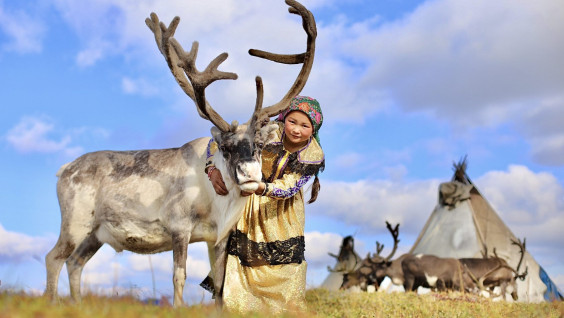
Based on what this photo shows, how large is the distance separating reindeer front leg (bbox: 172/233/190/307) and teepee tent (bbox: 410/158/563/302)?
32.5 ft

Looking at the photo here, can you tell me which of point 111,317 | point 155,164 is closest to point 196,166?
point 155,164

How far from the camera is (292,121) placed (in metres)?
4.94

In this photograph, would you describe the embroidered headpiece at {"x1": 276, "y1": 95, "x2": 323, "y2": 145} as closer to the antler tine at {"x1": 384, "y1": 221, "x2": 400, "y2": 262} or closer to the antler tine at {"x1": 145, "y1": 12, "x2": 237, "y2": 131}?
the antler tine at {"x1": 145, "y1": 12, "x2": 237, "y2": 131}

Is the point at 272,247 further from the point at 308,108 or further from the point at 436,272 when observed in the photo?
the point at 436,272

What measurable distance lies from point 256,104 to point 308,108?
23.7 inches

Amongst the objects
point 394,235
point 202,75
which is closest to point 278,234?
point 202,75

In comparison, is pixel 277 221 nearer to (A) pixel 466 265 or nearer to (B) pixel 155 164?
(B) pixel 155 164

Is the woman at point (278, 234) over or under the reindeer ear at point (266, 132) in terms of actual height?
under

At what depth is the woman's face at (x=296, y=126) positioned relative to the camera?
16.1 feet

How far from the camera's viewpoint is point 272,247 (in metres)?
5.00

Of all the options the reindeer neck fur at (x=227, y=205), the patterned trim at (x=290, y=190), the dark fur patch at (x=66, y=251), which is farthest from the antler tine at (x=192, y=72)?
the dark fur patch at (x=66, y=251)

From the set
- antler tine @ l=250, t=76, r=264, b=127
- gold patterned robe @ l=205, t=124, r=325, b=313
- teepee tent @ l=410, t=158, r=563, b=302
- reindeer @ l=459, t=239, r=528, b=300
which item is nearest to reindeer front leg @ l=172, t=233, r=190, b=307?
gold patterned robe @ l=205, t=124, r=325, b=313

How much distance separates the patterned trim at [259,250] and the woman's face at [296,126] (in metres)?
0.95

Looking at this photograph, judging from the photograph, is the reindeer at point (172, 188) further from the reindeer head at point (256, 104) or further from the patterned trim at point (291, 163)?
the patterned trim at point (291, 163)
